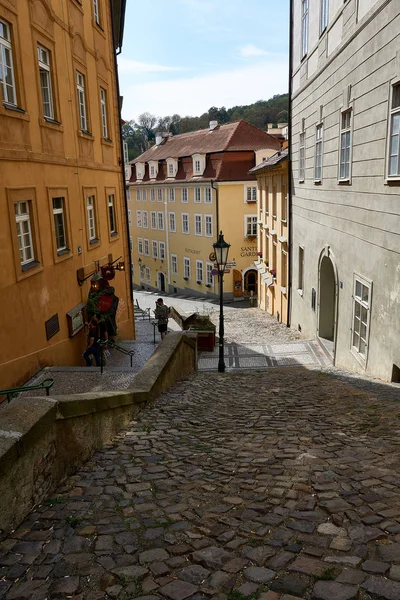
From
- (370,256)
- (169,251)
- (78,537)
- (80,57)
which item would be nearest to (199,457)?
(78,537)

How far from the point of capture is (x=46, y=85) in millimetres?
11133

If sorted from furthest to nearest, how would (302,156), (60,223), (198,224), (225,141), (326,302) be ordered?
(198,224) < (225,141) < (302,156) < (326,302) < (60,223)

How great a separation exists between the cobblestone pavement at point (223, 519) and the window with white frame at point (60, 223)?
20.0 ft

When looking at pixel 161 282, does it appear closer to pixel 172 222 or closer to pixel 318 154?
pixel 172 222

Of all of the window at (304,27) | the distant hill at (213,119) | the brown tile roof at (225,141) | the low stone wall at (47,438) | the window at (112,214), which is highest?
the distant hill at (213,119)

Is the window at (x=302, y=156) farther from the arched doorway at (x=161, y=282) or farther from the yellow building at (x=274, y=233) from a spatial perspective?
the arched doorway at (x=161, y=282)

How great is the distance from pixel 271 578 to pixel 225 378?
8832 millimetres

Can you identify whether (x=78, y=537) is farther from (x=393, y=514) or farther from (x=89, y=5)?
(x=89, y=5)

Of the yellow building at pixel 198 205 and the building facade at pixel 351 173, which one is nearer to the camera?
the building facade at pixel 351 173

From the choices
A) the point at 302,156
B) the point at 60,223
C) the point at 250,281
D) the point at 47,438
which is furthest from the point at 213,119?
the point at 47,438

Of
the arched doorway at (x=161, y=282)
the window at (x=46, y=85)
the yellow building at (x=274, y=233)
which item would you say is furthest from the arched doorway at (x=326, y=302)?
the arched doorway at (x=161, y=282)

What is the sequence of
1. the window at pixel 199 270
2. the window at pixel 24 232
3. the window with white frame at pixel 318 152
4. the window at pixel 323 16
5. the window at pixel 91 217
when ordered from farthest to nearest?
the window at pixel 199 270
the window with white frame at pixel 318 152
the window at pixel 91 217
the window at pixel 323 16
the window at pixel 24 232

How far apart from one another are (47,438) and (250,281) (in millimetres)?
36383

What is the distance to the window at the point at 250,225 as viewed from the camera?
3969cm
